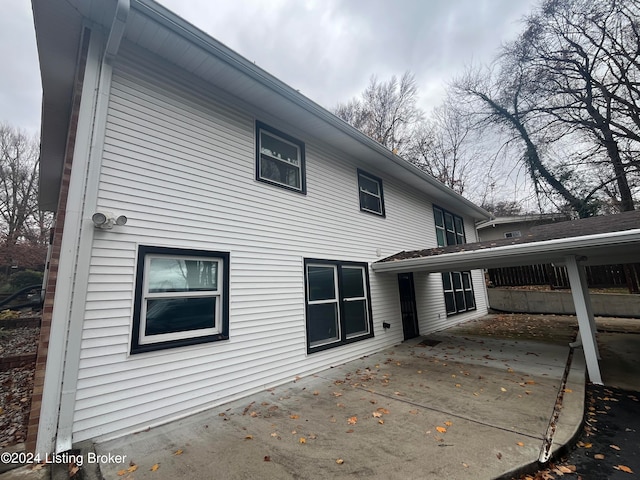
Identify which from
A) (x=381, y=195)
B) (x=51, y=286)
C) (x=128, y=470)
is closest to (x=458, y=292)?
(x=381, y=195)

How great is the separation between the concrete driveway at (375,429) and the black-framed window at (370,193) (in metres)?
4.46

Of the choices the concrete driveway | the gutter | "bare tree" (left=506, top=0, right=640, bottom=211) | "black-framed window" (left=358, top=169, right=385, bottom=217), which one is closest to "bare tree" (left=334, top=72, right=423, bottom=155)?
"bare tree" (left=506, top=0, right=640, bottom=211)

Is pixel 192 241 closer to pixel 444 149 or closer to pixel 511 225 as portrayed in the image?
pixel 444 149

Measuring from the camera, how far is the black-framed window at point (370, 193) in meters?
8.04

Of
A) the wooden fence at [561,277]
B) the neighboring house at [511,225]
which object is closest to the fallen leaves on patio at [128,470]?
the wooden fence at [561,277]

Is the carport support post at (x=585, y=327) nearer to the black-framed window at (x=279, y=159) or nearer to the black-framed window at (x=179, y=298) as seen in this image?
the black-framed window at (x=279, y=159)

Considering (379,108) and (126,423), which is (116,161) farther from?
(379,108)

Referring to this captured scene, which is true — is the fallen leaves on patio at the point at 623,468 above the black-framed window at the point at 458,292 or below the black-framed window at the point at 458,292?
below

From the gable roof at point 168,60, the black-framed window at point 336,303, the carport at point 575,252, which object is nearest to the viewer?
the gable roof at point 168,60

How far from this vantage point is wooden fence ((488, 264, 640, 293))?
11.2 m

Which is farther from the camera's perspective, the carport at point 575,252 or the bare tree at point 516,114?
the bare tree at point 516,114

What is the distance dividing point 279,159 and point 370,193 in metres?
3.37

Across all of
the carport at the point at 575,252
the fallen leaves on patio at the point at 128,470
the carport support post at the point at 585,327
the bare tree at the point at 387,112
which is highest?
the bare tree at the point at 387,112

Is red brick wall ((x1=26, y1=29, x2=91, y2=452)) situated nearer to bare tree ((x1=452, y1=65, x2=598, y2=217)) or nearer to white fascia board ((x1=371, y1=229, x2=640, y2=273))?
white fascia board ((x1=371, y1=229, x2=640, y2=273))
